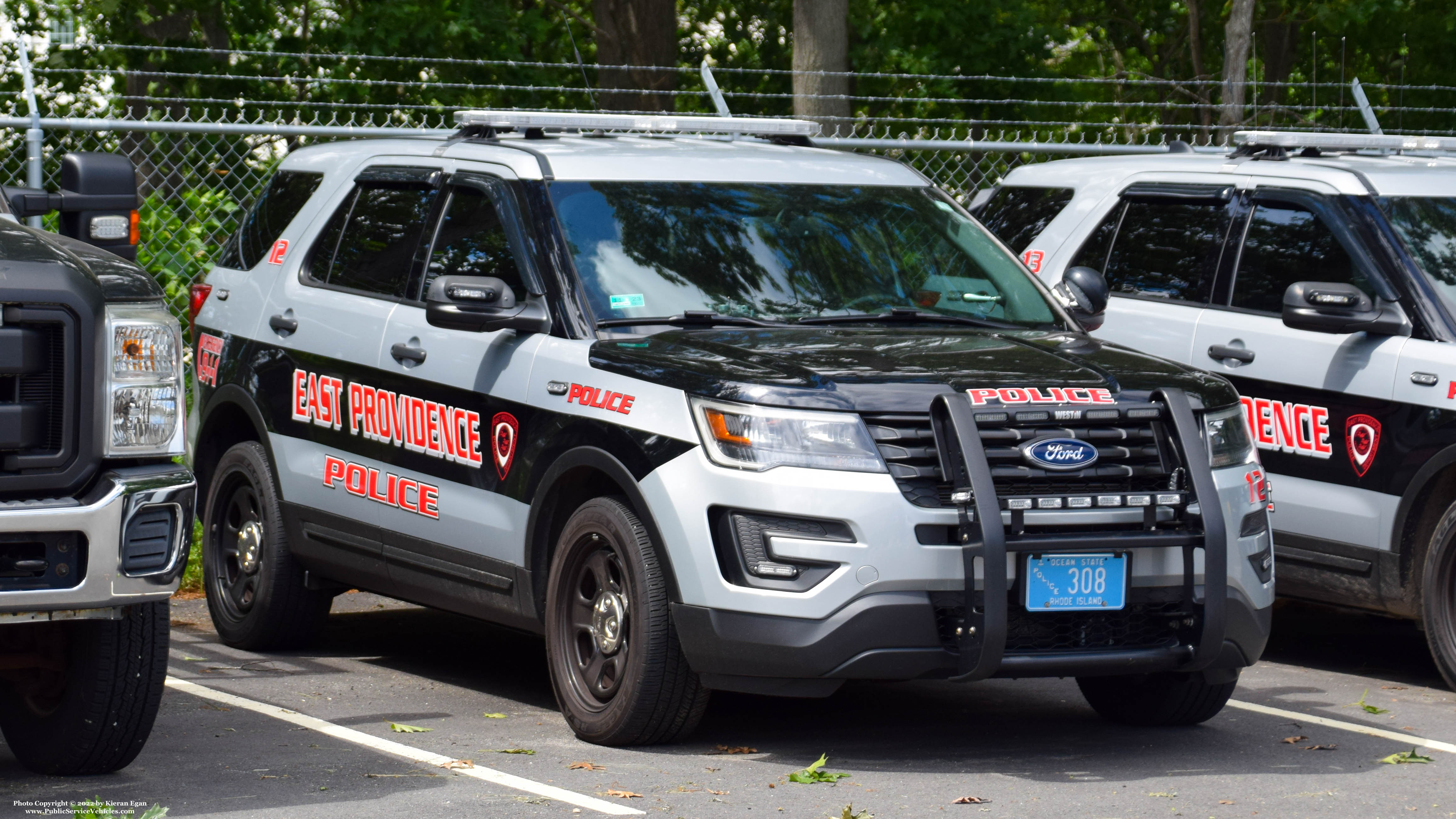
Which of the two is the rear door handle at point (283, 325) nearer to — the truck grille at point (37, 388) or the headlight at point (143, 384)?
the headlight at point (143, 384)

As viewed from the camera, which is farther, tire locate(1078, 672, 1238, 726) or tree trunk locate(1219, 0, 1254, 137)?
tree trunk locate(1219, 0, 1254, 137)

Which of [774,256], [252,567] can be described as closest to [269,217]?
[252,567]

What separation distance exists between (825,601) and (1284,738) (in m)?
1.93

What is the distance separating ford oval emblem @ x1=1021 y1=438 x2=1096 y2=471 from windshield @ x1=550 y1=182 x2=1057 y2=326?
1.15 metres

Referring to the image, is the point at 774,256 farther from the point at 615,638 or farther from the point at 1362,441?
the point at 1362,441

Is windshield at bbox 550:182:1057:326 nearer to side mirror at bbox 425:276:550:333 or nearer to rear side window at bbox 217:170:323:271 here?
side mirror at bbox 425:276:550:333

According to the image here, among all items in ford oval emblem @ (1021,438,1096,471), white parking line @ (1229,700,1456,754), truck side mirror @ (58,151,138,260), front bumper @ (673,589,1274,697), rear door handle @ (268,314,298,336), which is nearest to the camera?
front bumper @ (673,589,1274,697)

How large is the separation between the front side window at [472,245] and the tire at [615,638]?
1.01m

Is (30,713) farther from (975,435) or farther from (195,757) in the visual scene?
(975,435)

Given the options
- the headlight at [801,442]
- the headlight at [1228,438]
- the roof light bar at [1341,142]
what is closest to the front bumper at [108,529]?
the headlight at [801,442]

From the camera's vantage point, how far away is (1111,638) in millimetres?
6180

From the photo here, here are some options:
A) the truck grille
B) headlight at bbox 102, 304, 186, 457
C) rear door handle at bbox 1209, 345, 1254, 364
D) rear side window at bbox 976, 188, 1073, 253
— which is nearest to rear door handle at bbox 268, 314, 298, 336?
headlight at bbox 102, 304, 186, 457

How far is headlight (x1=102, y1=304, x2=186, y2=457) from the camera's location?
536 cm

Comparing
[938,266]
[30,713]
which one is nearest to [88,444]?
[30,713]
